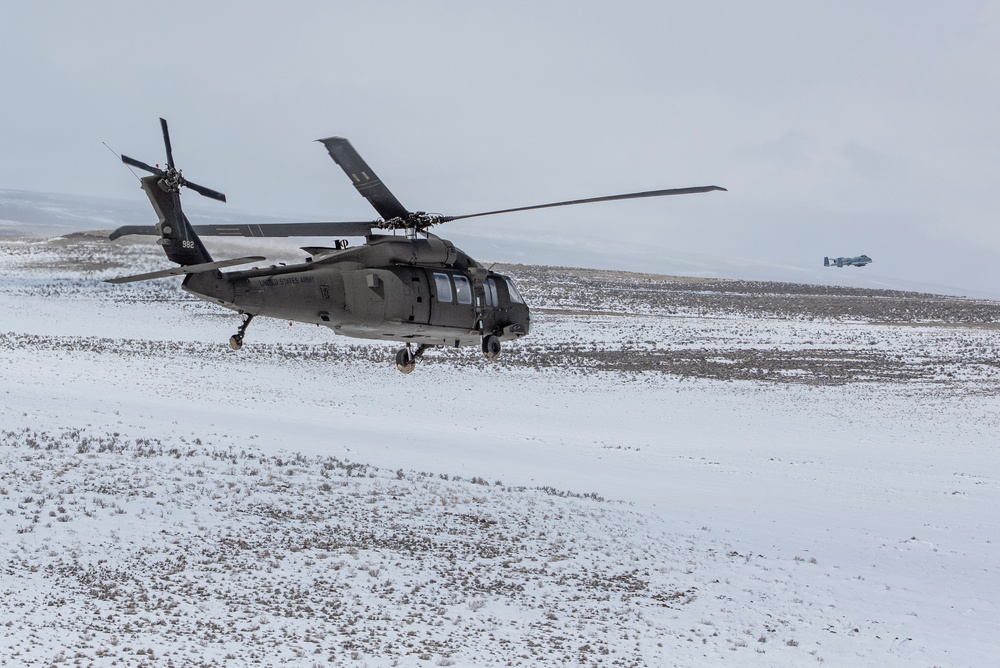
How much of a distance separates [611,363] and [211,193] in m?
32.0

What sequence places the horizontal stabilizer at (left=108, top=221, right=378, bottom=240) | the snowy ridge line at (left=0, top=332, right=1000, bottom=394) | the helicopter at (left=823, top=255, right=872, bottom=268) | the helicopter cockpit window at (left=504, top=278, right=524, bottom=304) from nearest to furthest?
1. the horizontal stabilizer at (left=108, top=221, right=378, bottom=240)
2. the helicopter cockpit window at (left=504, top=278, right=524, bottom=304)
3. the snowy ridge line at (left=0, top=332, right=1000, bottom=394)
4. the helicopter at (left=823, top=255, right=872, bottom=268)

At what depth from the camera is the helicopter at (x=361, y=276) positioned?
44.4ft

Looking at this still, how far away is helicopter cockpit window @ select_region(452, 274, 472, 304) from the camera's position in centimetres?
1672

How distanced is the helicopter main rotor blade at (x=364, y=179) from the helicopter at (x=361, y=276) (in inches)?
0.6

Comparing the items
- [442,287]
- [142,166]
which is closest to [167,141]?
[142,166]

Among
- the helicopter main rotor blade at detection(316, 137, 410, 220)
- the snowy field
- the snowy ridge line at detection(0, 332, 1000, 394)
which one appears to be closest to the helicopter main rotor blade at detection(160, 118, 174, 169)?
the helicopter main rotor blade at detection(316, 137, 410, 220)

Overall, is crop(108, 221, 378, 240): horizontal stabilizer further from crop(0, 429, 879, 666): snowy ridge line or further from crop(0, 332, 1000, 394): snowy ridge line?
crop(0, 332, 1000, 394): snowy ridge line

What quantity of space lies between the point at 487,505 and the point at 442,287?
691 cm

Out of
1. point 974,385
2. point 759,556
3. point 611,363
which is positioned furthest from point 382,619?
point 974,385

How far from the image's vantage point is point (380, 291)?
1538 centimetres

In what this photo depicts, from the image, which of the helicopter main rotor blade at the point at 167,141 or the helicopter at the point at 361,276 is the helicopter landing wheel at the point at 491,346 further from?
the helicopter main rotor blade at the point at 167,141

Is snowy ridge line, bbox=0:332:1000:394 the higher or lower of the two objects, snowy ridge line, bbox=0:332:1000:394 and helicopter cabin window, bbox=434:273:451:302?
the lower

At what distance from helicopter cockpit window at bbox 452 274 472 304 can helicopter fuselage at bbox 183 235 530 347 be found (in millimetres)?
19

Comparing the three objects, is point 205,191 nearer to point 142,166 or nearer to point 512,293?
point 142,166
